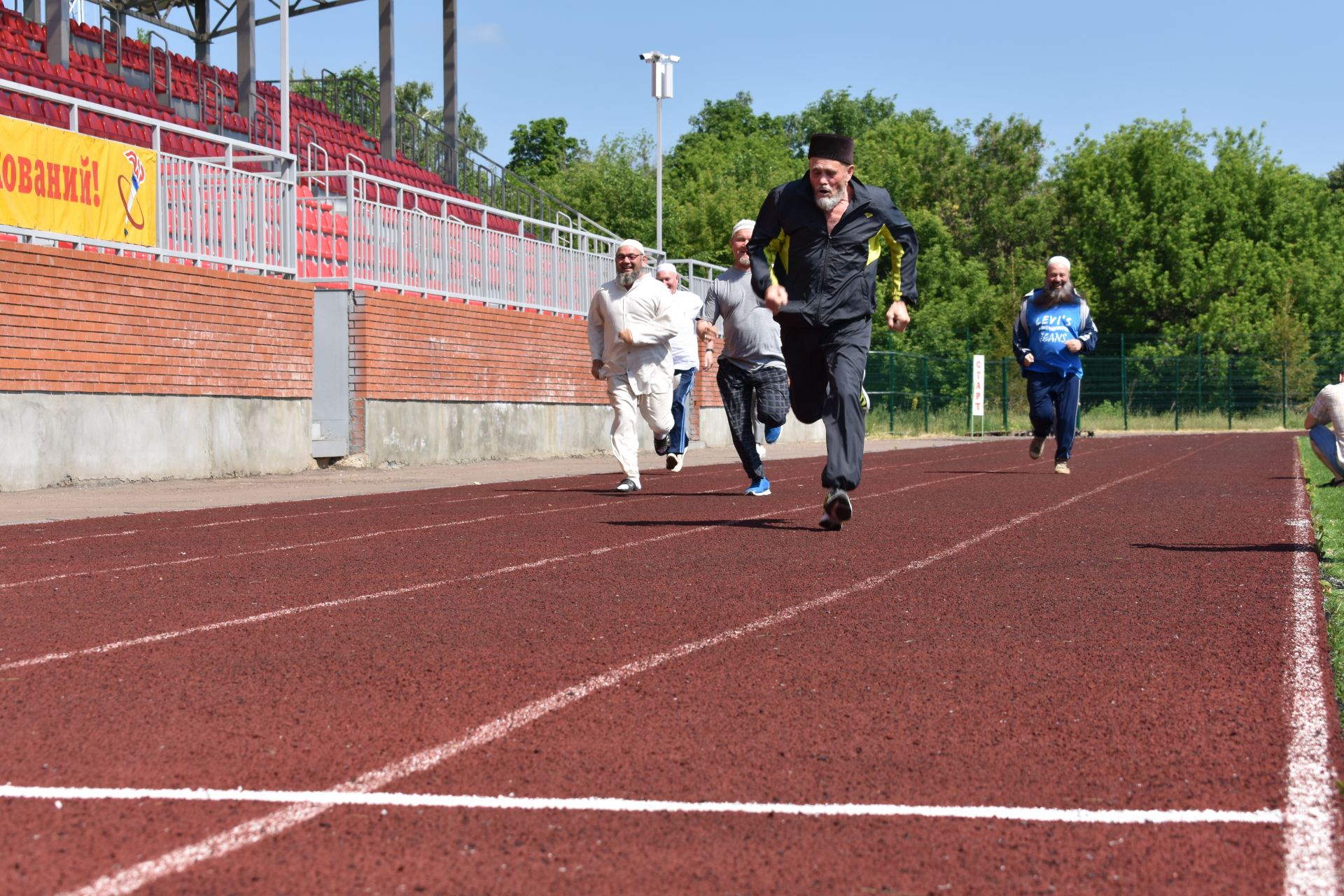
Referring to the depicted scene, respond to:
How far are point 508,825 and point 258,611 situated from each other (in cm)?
323

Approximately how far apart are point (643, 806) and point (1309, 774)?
1463 mm

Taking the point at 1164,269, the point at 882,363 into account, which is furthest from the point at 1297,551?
the point at 1164,269

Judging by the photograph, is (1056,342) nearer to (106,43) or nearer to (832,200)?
(832,200)

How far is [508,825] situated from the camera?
10.6ft

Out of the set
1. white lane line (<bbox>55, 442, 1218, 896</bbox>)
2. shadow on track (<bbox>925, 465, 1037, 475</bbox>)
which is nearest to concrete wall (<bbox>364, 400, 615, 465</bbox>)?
shadow on track (<bbox>925, 465, 1037, 475</bbox>)

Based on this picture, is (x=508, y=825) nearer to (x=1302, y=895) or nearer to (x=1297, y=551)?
(x=1302, y=895)

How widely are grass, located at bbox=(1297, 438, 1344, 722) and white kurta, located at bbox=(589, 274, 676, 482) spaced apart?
501cm

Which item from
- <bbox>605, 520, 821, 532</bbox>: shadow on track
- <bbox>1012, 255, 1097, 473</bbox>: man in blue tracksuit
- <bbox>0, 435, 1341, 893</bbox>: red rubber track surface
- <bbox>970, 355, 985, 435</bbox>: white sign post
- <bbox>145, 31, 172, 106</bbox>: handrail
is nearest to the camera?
<bbox>0, 435, 1341, 893</bbox>: red rubber track surface

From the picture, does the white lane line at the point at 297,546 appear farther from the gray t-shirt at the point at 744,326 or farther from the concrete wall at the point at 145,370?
the concrete wall at the point at 145,370

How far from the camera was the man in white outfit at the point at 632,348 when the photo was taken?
42.7 ft

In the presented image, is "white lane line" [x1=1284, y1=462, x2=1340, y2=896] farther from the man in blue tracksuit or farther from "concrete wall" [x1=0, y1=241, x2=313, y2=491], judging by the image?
"concrete wall" [x1=0, y1=241, x2=313, y2=491]

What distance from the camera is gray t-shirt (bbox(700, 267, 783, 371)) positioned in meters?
12.1

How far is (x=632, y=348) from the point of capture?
1323 cm

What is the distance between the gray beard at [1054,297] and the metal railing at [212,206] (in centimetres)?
808
